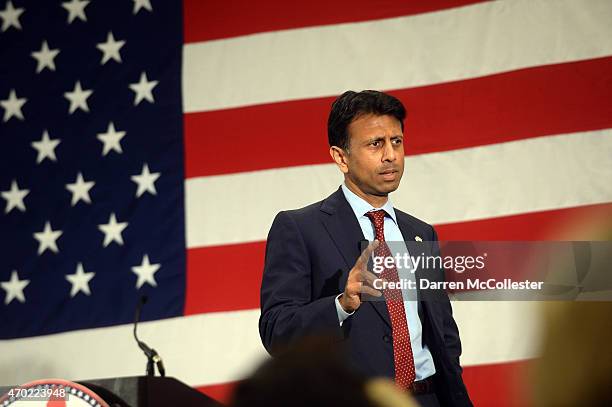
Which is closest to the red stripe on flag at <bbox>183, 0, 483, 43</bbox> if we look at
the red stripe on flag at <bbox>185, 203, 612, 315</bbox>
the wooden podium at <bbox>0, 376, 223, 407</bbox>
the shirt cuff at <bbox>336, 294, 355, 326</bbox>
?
the red stripe on flag at <bbox>185, 203, 612, 315</bbox>


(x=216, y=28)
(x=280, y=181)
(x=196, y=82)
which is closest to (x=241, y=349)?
(x=280, y=181)

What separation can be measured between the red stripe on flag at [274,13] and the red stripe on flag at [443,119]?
0.43 m

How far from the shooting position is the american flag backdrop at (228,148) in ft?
12.8

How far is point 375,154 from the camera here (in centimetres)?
227

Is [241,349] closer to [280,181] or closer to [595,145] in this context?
[280,181]

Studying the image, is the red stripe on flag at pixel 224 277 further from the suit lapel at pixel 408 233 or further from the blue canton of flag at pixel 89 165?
the suit lapel at pixel 408 233

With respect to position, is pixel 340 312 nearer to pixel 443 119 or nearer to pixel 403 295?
pixel 403 295

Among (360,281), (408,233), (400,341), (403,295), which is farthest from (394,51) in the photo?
(360,281)

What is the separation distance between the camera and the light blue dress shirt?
6.32 feet

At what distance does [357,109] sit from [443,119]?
6.13 ft

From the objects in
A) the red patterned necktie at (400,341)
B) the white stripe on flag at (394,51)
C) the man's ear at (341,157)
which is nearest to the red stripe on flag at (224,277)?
the white stripe on flag at (394,51)

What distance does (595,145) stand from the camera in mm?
3852

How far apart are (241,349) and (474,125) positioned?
160cm

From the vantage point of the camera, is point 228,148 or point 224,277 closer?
point 224,277
